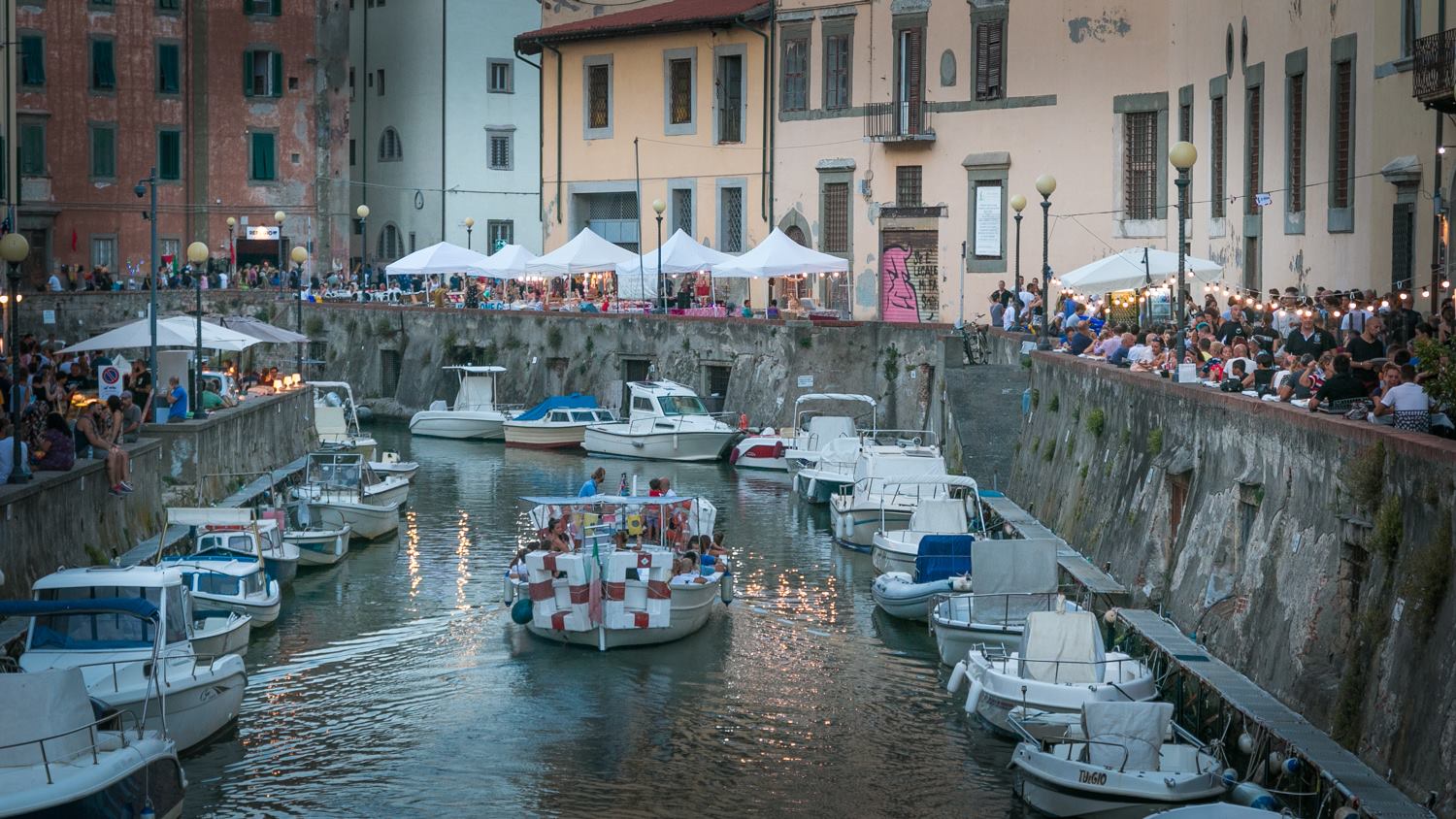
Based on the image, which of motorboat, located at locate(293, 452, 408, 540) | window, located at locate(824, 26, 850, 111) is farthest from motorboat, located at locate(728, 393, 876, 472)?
motorboat, located at locate(293, 452, 408, 540)

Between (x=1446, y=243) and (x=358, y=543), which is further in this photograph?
(x=358, y=543)

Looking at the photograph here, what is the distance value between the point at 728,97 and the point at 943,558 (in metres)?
29.3

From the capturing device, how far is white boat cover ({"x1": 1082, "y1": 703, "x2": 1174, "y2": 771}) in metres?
18.0

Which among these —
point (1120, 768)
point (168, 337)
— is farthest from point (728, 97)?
point (1120, 768)

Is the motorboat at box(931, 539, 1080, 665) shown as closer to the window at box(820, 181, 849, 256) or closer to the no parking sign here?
the no parking sign

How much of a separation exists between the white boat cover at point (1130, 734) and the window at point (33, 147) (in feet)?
177

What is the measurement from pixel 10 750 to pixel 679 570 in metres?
12.3

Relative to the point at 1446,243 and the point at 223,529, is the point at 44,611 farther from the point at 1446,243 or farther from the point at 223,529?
the point at 1446,243

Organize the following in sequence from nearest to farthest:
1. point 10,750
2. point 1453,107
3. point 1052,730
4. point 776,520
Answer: point 10,750 < point 1052,730 < point 1453,107 < point 776,520

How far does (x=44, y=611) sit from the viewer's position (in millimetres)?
20031

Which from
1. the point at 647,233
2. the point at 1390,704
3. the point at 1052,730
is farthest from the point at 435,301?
the point at 1390,704

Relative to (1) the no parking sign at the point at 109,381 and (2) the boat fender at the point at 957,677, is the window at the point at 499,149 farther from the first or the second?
(2) the boat fender at the point at 957,677

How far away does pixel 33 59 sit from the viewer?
64.7m

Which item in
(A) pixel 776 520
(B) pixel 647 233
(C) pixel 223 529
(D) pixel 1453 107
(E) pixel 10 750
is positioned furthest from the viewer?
(B) pixel 647 233
